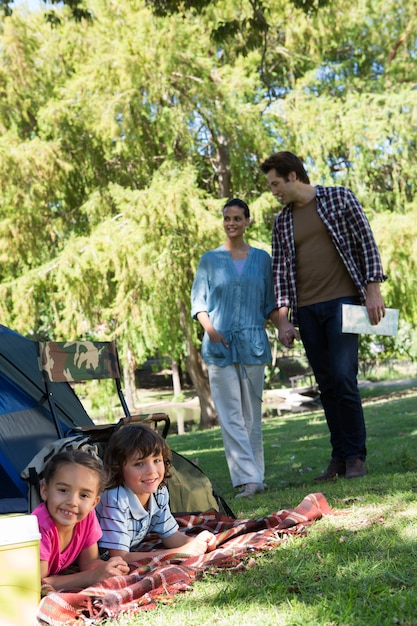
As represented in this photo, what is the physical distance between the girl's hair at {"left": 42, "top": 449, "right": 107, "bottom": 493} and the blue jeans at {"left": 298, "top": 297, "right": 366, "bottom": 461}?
7.19 ft

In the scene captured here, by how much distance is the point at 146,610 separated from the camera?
2502 mm

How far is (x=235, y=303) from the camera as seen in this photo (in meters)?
5.18

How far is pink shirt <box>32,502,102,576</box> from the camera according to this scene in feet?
9.52

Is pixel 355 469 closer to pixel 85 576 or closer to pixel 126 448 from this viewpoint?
pixel 126 448

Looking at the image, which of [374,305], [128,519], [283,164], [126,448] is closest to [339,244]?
[374,305]

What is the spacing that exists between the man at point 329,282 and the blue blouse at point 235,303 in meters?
0.16

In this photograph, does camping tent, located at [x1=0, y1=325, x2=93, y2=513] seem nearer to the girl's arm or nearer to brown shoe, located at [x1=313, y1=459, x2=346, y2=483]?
the girl's arm

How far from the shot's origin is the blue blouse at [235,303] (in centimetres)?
505

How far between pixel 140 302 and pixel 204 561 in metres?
10.5

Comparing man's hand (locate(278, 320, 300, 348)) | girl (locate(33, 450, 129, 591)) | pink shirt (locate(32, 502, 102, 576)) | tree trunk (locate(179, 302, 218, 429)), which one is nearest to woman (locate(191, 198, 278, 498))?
man's hand (locate(278, 320, 300, 348))

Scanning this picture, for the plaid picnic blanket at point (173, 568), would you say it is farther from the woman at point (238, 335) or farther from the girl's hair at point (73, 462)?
the woman at point (238, 335)

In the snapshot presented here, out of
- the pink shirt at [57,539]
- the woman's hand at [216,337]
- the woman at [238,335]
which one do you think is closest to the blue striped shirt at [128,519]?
the pink shirt at [57,539]

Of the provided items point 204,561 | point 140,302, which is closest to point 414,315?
point 140,302

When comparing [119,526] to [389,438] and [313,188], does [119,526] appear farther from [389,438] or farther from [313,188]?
[389,438]
